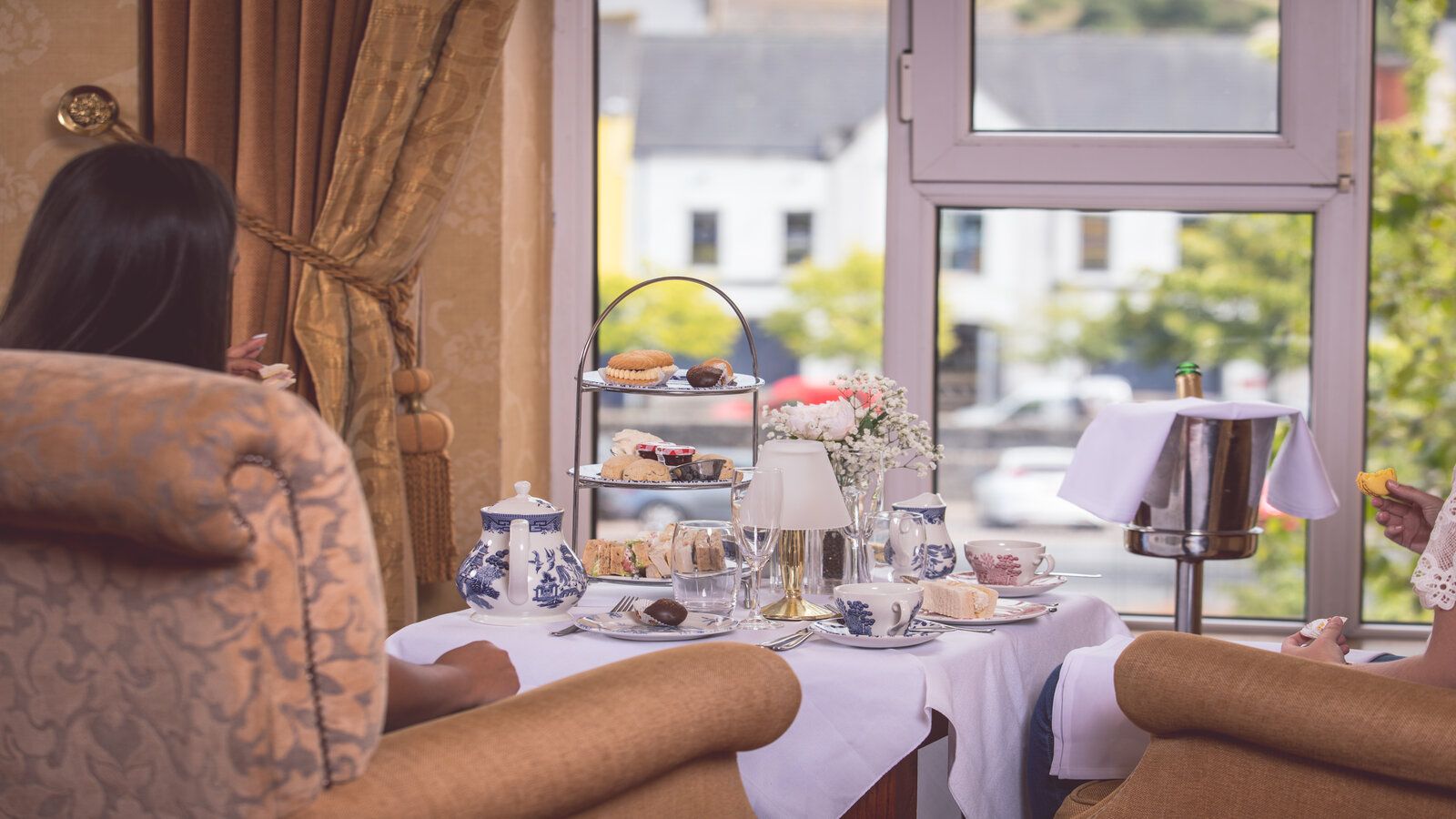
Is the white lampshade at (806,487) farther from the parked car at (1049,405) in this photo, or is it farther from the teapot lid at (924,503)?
the parked car at (1049,405)

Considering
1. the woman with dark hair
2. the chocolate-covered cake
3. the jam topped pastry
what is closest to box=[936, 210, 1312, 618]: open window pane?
the jam topped pastry

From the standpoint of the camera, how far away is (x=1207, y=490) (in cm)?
243

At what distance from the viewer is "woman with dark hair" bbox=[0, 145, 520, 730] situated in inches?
51.0

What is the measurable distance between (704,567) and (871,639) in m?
0.26

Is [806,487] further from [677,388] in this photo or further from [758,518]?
[677,388]

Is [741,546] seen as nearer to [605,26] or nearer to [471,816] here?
[471,816]

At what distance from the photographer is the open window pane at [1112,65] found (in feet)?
10.2

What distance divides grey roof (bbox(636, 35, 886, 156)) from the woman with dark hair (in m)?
2.08

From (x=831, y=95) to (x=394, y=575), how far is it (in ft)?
5.02

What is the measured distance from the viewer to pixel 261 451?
1.07 meters

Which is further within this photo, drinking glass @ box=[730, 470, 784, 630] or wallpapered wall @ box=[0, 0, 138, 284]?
wallpapered wall @ box=[0, 0, 138, 284]

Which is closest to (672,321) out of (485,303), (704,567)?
(485,303)

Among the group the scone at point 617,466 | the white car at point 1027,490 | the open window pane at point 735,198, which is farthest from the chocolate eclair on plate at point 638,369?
the white car at point 1027,490

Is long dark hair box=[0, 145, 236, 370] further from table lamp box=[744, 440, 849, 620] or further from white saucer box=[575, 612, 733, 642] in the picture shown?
table lamp box=[744, 440, 849, 620]
